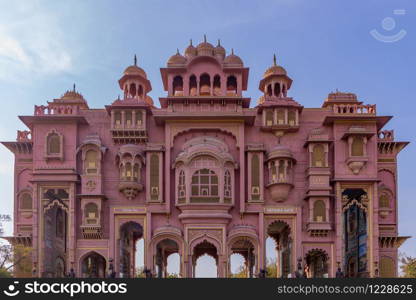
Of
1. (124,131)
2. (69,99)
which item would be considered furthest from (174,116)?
(69,99)

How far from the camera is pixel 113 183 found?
1348 inches

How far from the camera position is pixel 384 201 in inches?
1382

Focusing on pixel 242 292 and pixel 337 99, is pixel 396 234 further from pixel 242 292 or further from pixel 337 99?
pixel 242 292

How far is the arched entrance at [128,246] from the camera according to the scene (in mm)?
34781

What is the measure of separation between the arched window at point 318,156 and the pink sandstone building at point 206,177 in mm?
61

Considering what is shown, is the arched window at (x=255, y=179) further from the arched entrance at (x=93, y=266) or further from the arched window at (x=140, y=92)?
the arched entrance at (x=93, y=266)

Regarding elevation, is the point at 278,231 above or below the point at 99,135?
below

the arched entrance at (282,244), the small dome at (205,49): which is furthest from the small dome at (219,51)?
the arched entrance at (282,244)

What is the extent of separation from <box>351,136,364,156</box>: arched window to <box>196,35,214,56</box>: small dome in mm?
10647

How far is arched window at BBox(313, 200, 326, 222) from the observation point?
109ft

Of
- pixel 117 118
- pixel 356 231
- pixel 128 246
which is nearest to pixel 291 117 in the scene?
pixel 356 231

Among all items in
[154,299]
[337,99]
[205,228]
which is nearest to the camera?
[154,299]

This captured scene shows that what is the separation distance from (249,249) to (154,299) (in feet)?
66.6

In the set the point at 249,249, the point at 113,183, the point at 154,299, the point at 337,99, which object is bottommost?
the point at 154,299
